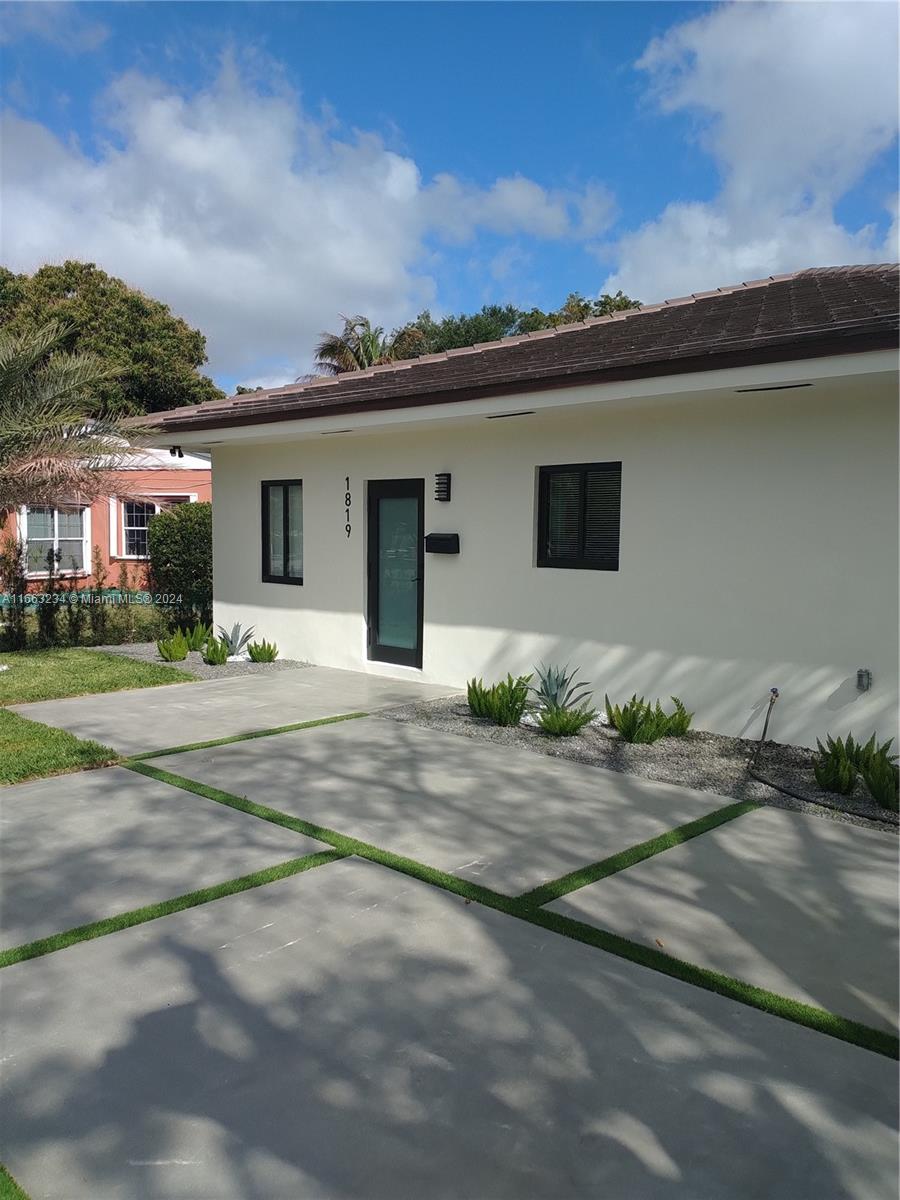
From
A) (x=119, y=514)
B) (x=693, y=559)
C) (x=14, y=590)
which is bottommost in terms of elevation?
(x=14, y=590)

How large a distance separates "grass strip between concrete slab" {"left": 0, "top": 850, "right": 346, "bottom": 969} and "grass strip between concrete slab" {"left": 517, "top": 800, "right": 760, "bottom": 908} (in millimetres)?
1129

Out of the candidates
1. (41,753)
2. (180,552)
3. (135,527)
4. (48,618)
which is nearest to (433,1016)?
(41,753)

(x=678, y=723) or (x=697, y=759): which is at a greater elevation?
(x=678, y=723)

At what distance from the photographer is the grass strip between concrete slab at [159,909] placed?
11.6 ft

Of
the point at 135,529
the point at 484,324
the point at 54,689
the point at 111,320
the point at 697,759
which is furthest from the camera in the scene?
the point at 484,324

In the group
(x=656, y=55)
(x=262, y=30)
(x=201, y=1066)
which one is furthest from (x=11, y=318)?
(x=201, y=1066)

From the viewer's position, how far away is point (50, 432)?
→ 1022 centimetres

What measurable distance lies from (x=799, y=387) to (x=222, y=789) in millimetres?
5274

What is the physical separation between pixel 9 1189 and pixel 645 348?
22.2 feet

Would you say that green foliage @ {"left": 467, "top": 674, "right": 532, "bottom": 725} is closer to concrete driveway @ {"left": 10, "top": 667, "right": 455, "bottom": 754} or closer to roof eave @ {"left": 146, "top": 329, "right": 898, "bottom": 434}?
concrete driveway @ {"left": 10, "top": 667, "right": 455, "bottom": 754}

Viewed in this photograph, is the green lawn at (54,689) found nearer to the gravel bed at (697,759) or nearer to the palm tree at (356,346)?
the gravel bed at (697,759)

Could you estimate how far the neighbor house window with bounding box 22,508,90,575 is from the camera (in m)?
20.8

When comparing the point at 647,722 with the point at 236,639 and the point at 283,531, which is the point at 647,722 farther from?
the point at 236,639

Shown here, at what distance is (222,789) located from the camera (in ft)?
18.7
